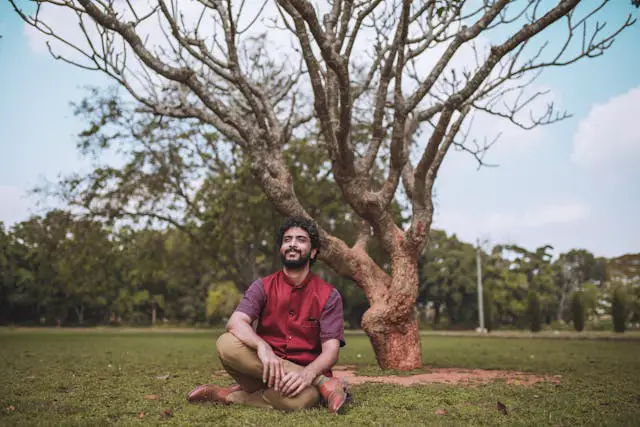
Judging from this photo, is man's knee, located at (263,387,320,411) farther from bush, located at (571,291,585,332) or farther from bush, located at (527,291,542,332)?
bush, located at (527,291,542,332)

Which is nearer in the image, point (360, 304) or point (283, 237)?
point (283, 237)

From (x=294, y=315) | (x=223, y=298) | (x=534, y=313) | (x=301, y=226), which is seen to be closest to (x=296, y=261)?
(x=301, y=226)

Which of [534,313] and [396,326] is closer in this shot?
[396,326]

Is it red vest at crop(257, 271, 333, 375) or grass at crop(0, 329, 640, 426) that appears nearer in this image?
grass at crop(0, 329, 640, 426)

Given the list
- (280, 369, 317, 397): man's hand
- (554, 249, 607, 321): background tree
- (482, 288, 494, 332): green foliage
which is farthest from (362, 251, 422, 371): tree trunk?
(554, 249, 607, 321): background tree

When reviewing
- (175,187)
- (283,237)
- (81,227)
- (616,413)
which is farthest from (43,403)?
(175,187)

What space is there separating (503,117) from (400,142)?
2281 millimetres

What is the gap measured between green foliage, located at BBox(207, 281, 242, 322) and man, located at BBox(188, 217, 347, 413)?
136 ft

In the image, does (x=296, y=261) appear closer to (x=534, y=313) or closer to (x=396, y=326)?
(x=396, y=326)

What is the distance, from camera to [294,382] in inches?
159

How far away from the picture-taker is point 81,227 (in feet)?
60.3

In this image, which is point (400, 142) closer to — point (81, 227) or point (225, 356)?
point (225, 356)

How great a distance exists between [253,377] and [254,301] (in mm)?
635

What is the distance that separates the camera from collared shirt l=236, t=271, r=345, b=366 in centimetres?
448
